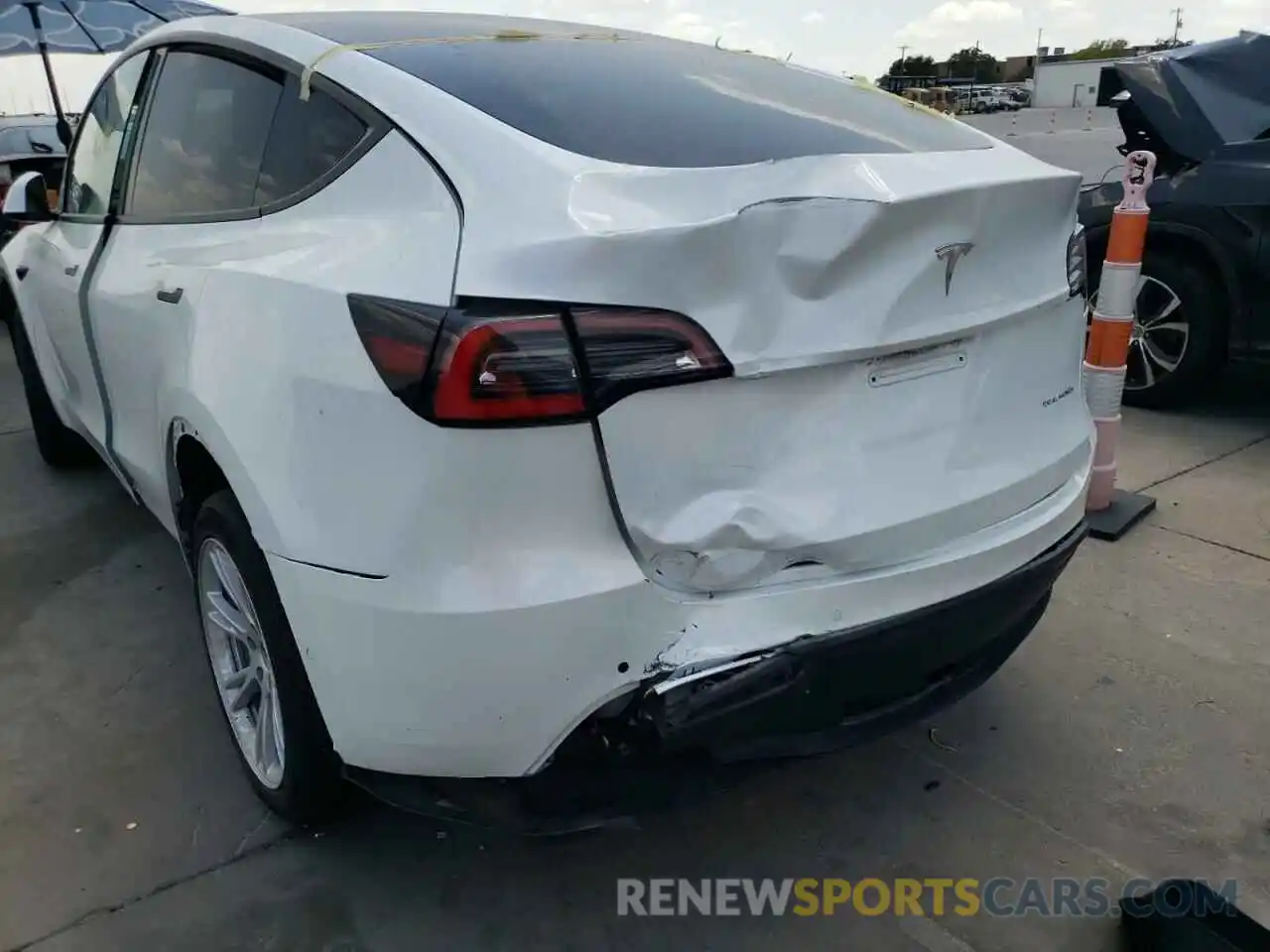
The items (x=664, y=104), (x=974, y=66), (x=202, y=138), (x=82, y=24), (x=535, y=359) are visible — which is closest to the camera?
(x=535, y=359)

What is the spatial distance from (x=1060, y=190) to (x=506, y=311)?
125cm

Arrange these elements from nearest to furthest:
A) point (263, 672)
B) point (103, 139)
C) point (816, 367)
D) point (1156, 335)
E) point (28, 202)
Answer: point (816, 367)
point (263, 672)
point (103, 139)
point (28, 202)
point (1156, 335)

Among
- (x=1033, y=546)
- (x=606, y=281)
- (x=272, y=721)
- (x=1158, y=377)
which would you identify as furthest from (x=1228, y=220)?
(x=272, y=721)

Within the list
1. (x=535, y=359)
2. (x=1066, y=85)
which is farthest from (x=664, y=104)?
(x=1066, y=85)

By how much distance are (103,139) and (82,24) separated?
5.92 metres

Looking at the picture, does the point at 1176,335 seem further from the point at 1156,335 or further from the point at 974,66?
the point at 974,66

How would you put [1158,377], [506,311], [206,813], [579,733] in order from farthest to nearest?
[1158,377] < [206,813] < [579,733] < [506,311]

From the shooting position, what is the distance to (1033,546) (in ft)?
6.88

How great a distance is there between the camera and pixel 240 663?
2.53 m

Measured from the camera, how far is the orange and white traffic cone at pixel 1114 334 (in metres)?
3.66

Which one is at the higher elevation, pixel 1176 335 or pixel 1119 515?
pixel 1176 335

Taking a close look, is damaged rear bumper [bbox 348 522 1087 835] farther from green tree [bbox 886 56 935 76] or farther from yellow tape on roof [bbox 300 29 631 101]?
green tree [bbox 886 56 935 76]

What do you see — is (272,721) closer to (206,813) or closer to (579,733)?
(206,813)

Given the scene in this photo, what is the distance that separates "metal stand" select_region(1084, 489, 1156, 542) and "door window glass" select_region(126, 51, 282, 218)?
3.00m
